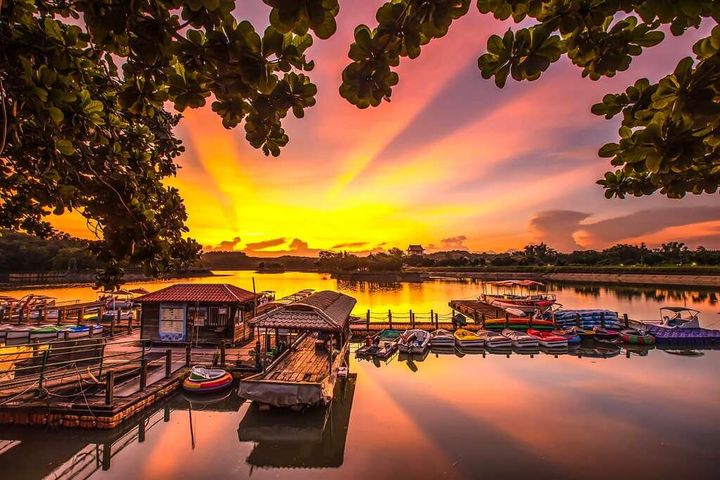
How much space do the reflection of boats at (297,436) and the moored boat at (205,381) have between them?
2027mm

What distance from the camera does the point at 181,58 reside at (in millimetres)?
2004

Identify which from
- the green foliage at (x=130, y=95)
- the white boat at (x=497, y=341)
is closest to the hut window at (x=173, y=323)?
the green foliage at (x=130, y=95)

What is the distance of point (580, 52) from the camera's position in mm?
2252

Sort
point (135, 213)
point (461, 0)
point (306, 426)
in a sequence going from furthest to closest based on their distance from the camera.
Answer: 1. point (306, 426)
2. point (135, 213)
3. point (461, 0)

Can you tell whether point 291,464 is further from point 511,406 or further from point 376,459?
point 511,406

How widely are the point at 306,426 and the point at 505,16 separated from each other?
558 inches

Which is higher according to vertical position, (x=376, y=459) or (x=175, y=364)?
(x=175, y=364)

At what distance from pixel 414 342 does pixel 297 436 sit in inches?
490

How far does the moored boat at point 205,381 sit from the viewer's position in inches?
603

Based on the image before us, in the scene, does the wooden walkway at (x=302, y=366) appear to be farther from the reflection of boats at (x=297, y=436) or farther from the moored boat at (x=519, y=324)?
the moored boat at (x=519, y=324)

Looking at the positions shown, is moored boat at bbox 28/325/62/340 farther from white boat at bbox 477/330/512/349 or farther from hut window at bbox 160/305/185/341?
white boat at bbox 477/330/512/349

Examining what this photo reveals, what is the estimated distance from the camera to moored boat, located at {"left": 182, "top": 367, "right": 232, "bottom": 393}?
1530cm

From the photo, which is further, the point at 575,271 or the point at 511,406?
the point at 575,271

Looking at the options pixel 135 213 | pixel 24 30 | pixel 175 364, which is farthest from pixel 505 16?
pixel 175 364
